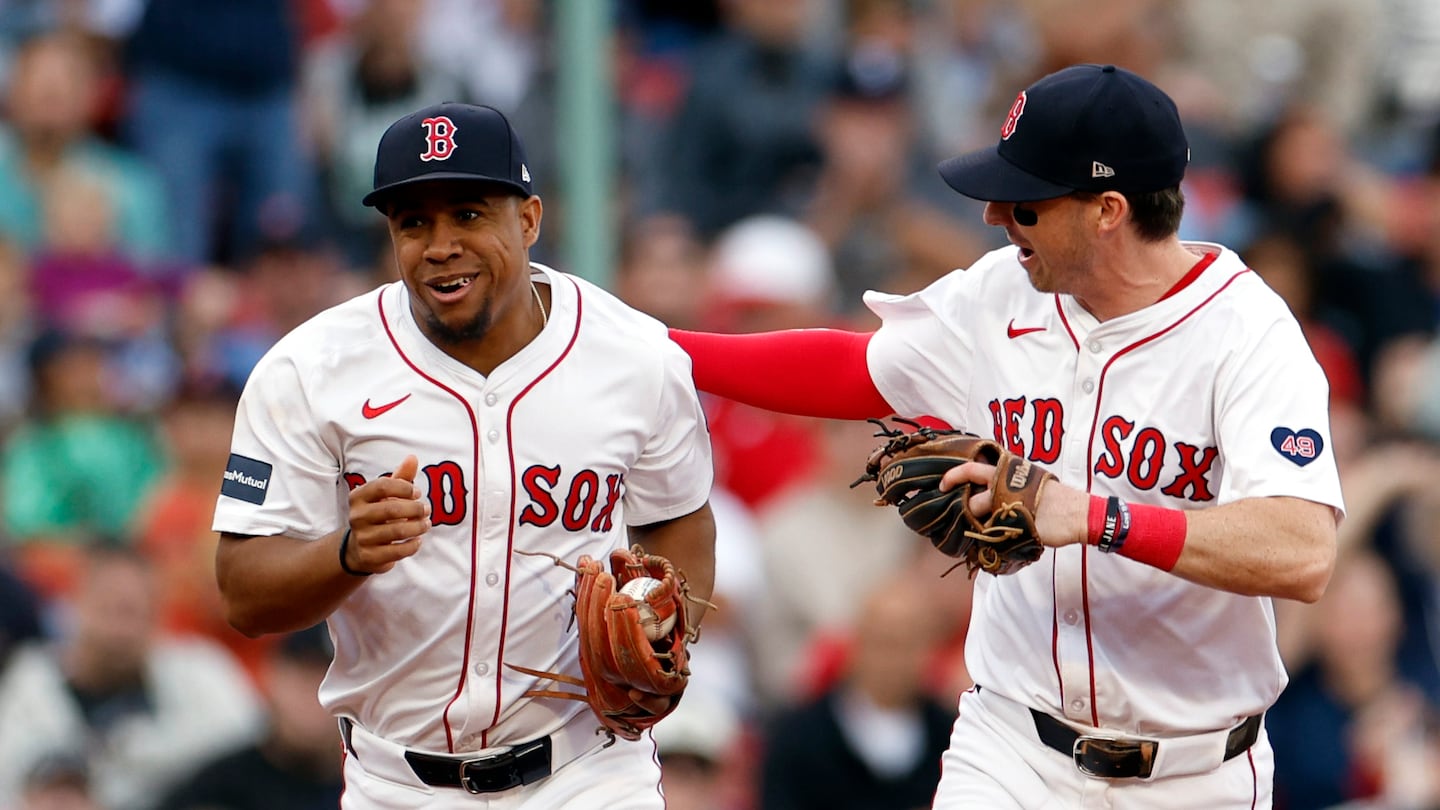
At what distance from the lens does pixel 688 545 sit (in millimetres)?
4965

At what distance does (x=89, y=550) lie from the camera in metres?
8.26

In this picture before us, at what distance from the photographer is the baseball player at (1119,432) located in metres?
4.61

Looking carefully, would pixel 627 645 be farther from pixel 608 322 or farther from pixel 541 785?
pixel 608 322

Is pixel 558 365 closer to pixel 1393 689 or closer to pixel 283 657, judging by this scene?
pixel 283 657

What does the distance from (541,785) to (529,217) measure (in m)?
1.22

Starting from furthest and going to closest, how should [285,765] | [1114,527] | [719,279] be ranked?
[719,279]
[285,765]
[1114,527]

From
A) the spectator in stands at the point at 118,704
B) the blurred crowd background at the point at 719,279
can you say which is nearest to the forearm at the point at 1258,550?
the blurred crowd background at the point at 719,279

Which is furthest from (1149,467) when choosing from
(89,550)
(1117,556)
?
(89,550)

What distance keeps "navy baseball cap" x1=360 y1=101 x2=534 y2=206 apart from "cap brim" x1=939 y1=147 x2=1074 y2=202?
37.7 inches

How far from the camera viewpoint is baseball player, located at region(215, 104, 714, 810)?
4523 millimetres

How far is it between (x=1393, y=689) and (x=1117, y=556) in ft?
14.0

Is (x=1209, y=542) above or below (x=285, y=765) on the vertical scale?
above

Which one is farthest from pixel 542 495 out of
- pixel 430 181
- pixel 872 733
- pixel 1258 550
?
pixel 872 733

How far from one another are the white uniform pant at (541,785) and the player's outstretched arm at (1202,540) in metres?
1.02
